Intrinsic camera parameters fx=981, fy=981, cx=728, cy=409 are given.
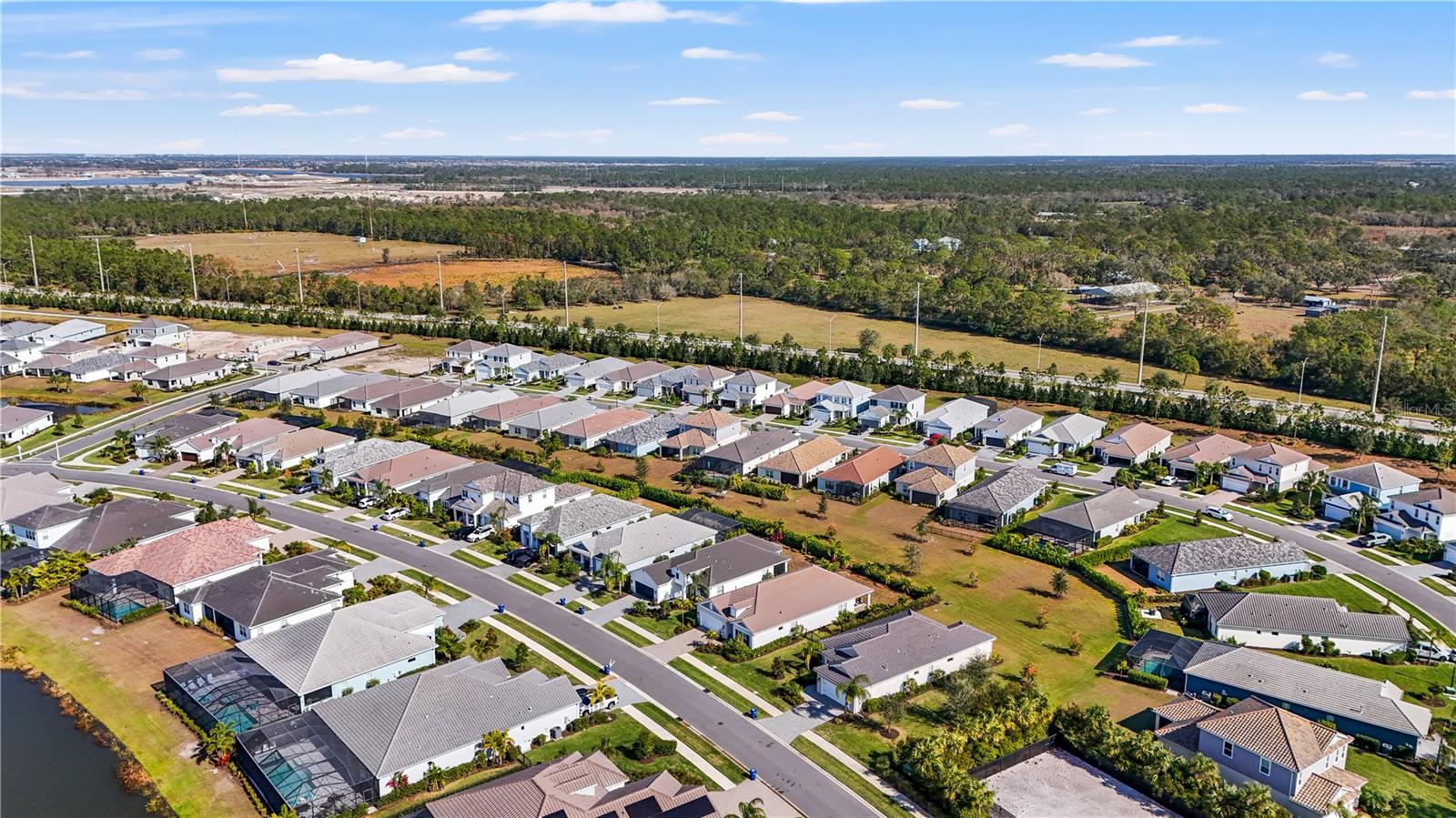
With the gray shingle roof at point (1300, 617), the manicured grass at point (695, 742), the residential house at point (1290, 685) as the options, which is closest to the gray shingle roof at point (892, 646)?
the manicured grass at point (695, 742)

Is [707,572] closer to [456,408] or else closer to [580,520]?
[580,520]

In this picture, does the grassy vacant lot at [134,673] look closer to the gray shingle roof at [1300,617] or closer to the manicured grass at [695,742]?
the manicured grass at [695,742]

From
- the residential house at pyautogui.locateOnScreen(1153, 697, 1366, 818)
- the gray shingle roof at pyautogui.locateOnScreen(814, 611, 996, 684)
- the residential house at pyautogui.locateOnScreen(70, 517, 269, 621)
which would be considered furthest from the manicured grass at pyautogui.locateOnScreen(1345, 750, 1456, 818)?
the residential house at pyautogui.locateOnScreen(70, 517, 269, 621)

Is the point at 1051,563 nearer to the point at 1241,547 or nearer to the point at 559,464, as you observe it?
the point at 1241,547

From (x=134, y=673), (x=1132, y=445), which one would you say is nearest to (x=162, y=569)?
(x=134, y=673)

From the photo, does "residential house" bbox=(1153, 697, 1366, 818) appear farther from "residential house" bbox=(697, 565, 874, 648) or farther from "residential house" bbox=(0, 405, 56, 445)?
"residential house" bbox=(0, 405, 56, 445)
